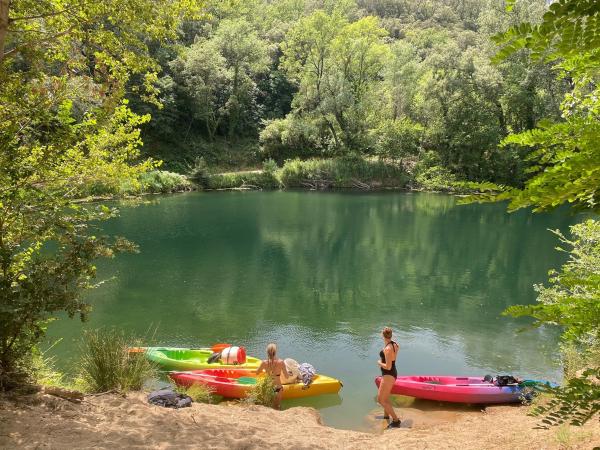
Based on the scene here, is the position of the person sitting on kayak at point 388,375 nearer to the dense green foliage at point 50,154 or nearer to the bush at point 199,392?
the bush at point 199,392

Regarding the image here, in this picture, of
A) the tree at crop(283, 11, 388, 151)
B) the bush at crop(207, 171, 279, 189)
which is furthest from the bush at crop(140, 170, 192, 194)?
the tree at crop(283, 11, 388, 151)

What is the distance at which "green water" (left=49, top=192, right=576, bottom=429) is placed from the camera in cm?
1101

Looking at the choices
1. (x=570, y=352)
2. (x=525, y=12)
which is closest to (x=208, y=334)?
(x=570, y=352)

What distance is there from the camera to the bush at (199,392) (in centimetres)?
805

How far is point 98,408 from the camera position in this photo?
585cm

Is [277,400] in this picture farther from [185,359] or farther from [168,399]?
[185,359]

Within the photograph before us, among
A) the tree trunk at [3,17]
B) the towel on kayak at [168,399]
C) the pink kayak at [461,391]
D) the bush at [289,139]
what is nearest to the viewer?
the tree trunk at [3,17]

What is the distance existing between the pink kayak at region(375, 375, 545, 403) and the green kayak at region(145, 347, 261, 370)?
263cm

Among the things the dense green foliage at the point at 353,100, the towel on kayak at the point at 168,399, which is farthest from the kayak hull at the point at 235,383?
the dense green foliage at the point at 353,100

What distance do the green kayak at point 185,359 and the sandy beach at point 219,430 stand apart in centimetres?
180

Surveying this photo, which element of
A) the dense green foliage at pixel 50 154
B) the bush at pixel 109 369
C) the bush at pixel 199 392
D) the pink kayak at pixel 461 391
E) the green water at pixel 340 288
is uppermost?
the dense green foliage at pixel 50 154

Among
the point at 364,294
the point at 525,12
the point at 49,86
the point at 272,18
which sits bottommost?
the point at 364,294

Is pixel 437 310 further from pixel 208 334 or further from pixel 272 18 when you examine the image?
pixel 272 18

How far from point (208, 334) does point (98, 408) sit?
19.8 feet
